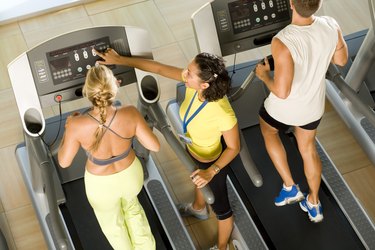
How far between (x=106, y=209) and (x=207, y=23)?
3.96 feet

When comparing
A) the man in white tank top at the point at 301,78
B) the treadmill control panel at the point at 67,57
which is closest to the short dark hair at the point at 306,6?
the man in white tank top at the point at 301,78

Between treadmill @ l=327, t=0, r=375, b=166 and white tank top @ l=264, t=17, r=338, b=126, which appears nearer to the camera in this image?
white tank top @ l=264, t=17, r=338, b=126

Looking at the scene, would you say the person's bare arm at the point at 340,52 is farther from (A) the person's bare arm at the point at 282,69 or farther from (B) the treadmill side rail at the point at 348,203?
(B) the treadmill side rail at the point at 348,203

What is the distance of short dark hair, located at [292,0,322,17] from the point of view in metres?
3.06

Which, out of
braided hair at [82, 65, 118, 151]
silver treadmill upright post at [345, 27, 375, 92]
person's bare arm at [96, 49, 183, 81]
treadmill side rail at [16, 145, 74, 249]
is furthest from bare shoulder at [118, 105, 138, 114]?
silver treadmill upright post at [345, 27, 375, 92]

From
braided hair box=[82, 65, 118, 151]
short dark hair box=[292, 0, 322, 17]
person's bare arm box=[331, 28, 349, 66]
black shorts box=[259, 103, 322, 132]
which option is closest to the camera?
braided hair box=[82, 65, 118, 151]

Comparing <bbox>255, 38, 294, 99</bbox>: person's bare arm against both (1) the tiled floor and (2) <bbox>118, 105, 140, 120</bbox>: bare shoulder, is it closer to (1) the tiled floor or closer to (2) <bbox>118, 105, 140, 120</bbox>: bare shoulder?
(2) <bbox>118, 105, 140, 120</bbox>: bare shoulder

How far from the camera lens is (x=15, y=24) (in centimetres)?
557

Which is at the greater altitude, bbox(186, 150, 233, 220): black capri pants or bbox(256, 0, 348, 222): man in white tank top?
bbox(256, 0, 348, 222): man in white tank top

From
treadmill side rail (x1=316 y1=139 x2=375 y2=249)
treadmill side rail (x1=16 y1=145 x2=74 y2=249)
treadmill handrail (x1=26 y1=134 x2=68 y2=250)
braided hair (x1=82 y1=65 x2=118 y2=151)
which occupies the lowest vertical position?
treadmill side rail (x1=316 y1=139 x2=375 y2=249)

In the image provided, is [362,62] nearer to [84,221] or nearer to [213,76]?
[213,76]

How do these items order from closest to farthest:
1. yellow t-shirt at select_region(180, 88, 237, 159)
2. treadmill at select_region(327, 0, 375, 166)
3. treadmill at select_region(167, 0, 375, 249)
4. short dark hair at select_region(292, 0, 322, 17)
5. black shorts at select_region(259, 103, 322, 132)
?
short dark hair at select_region(292, 0, 322, 17), yellow t-shirt at select_region(180, 88, 237, 159), black shorts at select_region(259, 103, 322, 132), treadmill at select_region(167, 0, 375, 249), treadmill at select_region(327, 0, 375, 166)

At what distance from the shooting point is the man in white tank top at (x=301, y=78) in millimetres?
3135

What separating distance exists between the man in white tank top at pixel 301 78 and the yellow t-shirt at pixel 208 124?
0.89ft
